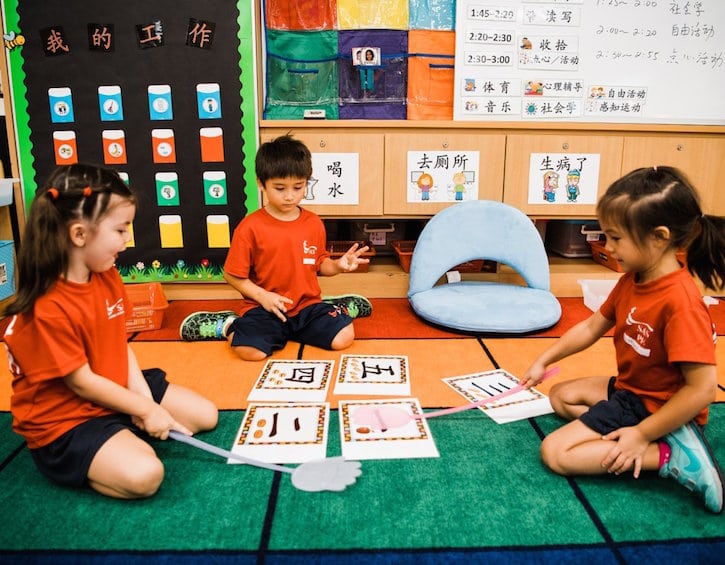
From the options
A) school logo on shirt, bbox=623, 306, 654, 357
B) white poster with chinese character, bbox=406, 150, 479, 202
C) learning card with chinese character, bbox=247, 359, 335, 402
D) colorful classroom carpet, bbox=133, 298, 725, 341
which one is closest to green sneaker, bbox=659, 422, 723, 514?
Answer: school logo on shirt, bbox=623, 306, 654, 357

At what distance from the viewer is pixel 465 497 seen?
1169 millimetres

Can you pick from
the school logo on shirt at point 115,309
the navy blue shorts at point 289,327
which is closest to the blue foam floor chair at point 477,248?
the navy blue shorts at point 289,327

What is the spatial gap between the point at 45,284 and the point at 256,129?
163cm

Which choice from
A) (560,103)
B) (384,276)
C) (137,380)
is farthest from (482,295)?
(137,380)

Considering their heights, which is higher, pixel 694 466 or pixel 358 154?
pixel 358 154

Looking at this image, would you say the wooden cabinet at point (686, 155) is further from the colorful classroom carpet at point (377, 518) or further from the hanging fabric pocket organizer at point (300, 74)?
the colorful classroom carpet at point (377, 518)

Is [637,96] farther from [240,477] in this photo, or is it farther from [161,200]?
[240,477]

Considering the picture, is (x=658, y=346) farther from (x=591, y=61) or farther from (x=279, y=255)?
(x=591, y=61)

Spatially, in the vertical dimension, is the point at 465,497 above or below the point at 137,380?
below

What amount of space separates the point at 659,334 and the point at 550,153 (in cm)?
165

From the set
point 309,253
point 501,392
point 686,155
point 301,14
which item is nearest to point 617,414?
point 501,392

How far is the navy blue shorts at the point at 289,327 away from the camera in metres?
1.96

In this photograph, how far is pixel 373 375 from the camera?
177 cm

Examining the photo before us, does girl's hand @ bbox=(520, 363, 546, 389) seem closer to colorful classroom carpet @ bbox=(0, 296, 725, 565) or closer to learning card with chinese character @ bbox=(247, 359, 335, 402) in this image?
colorful classroom carpet @ bbox=(0, 296, 725, 565)
